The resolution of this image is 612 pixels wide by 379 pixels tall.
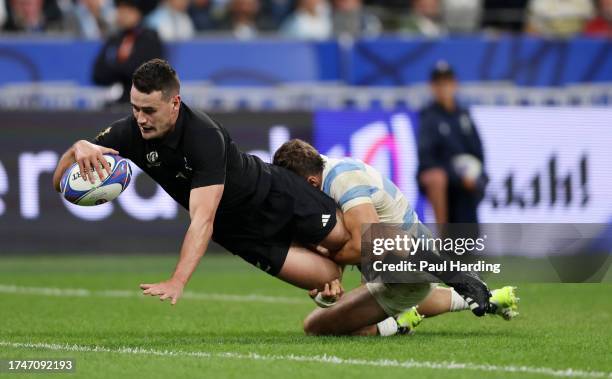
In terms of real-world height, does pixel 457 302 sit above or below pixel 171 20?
above

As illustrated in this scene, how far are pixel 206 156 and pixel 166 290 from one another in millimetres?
1170

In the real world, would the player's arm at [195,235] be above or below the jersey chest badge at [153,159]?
below

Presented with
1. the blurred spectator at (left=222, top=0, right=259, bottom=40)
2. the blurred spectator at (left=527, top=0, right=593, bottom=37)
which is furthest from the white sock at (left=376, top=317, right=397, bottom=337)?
the blurred spectator at (left=527, top=0, right=593, bottom=37)

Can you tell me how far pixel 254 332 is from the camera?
966 cm

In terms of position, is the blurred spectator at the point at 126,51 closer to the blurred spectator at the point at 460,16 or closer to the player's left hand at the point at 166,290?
the blurred spectator at the point at 460,16

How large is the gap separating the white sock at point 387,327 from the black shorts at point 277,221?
74 centimetres

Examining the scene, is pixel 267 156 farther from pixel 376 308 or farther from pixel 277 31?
pixel 376 308

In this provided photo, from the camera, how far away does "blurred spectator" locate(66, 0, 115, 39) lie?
61.5 feet

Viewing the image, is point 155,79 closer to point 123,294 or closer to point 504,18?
point 123,294

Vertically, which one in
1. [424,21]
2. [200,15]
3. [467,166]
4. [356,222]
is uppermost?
[356,222]

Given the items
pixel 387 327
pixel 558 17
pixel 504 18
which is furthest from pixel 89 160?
pixel 504 18

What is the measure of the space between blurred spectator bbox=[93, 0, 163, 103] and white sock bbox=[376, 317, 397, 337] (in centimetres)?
729

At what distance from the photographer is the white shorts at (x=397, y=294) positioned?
9133 millimetres

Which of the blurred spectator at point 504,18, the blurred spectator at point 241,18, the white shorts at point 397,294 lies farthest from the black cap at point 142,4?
the white shorts at point 397,294
